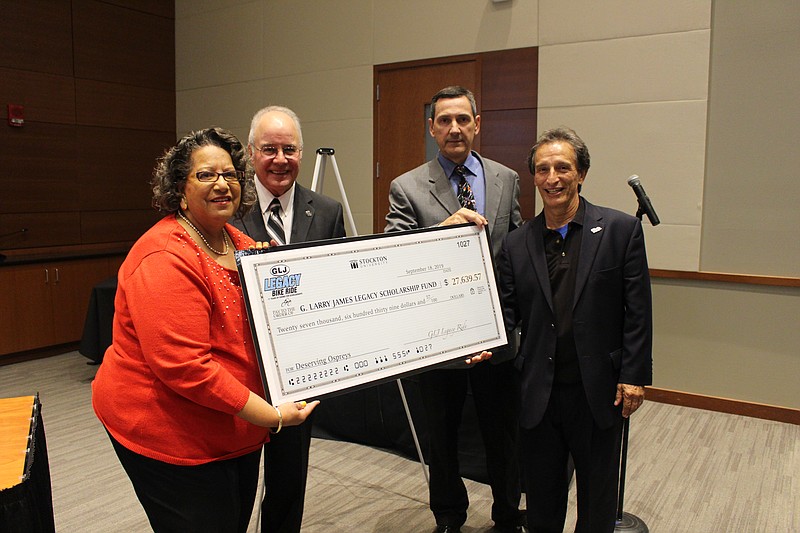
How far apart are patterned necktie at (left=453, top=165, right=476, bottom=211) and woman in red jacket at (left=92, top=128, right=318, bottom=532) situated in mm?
1098

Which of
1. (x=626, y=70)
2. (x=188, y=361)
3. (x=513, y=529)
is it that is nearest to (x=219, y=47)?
(x=626, y=70)

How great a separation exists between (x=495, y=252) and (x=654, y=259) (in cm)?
246

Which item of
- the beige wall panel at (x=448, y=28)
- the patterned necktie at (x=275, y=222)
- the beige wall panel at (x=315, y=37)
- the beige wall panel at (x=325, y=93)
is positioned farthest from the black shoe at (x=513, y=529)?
the beige wall panel at (x=315, y=37)

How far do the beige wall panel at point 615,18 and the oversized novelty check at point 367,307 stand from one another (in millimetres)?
2930

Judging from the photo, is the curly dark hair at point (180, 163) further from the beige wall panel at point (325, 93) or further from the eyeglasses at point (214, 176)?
the beige wall panel at point (325, 93)

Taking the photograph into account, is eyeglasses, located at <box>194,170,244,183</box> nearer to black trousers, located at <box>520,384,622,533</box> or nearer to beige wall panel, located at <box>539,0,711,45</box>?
black trousers, located at <box>520,384,622,533</box>

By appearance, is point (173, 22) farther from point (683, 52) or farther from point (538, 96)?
point (683, 52)

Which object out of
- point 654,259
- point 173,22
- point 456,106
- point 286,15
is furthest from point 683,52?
point 173,22

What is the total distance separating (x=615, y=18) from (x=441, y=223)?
2950 mm

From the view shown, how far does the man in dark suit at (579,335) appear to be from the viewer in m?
2.08

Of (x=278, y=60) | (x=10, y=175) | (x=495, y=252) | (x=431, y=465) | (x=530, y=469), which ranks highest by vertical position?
(x=278, y=60)

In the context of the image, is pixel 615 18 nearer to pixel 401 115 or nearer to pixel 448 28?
pixel 448 28

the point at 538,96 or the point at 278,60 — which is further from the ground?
the point at 278,60

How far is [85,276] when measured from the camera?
6168 mm
